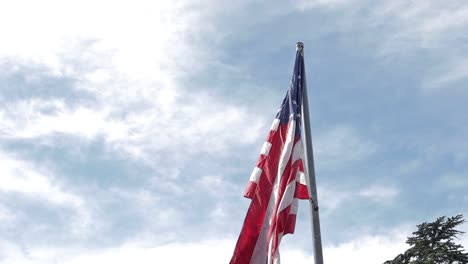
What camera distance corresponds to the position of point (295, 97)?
15.2 m

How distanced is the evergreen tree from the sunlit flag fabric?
23.5 metres

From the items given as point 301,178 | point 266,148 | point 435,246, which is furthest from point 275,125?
point 435,246

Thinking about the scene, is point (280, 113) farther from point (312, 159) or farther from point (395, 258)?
point (395, 258)

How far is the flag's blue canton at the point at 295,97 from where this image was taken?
595 inches

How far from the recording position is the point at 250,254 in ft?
47.1

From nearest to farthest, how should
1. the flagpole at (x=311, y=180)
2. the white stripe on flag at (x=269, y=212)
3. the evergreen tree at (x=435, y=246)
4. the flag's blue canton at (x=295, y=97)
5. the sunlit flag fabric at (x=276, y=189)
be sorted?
the flagpole at (x=311, y=180)
the sunlit flag fabric at (x=276, y=189)
the white stripe on flag at (x=269, y=212)
the flag's blue canton at (x=295, y=97)
the evergreen tree at (x=435, y=246)

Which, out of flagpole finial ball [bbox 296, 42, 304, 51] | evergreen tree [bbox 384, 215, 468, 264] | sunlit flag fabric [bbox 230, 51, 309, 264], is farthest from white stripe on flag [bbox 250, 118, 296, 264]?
evergreen tree [bbox 384, 215, 468, 264]

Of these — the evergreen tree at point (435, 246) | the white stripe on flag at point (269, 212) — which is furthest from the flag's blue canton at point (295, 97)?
the evergreen tree at point (435, 246)

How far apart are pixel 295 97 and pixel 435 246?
24.9 meters

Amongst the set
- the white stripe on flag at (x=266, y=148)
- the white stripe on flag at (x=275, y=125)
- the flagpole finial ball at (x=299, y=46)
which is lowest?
the white stripe on flag at (x=266, y=148)

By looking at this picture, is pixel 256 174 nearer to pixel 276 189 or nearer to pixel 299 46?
pixel 276 189

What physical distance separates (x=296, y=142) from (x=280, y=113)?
1.16 meters

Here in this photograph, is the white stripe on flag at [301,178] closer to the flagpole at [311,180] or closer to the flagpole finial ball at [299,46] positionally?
the flagpole at [311,180]

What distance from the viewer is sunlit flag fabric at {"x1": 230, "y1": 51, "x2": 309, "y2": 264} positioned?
13961 mm
